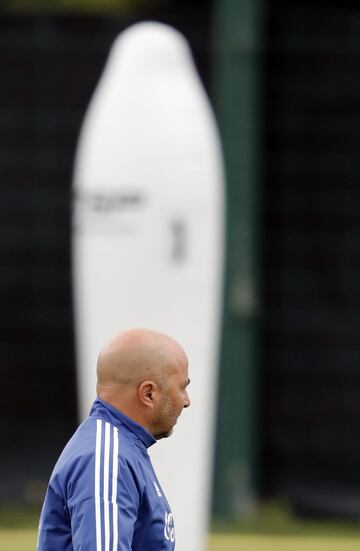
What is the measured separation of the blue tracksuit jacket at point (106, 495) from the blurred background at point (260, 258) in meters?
4.19

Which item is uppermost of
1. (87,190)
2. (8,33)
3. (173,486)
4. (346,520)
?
(8,33)

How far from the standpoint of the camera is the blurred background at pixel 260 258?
6824 mm

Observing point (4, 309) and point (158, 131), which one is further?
point (4, 309)

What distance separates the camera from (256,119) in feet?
22.2

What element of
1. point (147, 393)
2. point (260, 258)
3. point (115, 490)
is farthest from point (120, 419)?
point (260, 258)

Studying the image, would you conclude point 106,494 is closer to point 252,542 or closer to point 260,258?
point 252,542

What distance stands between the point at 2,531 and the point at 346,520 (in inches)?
57.9

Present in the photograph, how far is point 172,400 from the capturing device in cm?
264

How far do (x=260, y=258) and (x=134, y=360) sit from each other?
4.31m

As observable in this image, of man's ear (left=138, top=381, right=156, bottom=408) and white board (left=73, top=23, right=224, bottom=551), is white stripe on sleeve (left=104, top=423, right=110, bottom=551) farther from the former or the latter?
white board (left=73, top=23, right=224, bottom=551)

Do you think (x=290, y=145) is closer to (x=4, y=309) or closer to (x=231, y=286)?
(x=231, y=286)

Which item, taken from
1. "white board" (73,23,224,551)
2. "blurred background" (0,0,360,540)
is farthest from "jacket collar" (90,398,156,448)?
"blurred background" (0,0,360,540)

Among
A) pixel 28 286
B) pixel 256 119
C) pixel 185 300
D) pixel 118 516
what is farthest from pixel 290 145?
pixel 118 516

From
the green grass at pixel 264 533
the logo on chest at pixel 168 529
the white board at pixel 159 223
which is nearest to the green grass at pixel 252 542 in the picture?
the green grass at pixel 264 533
